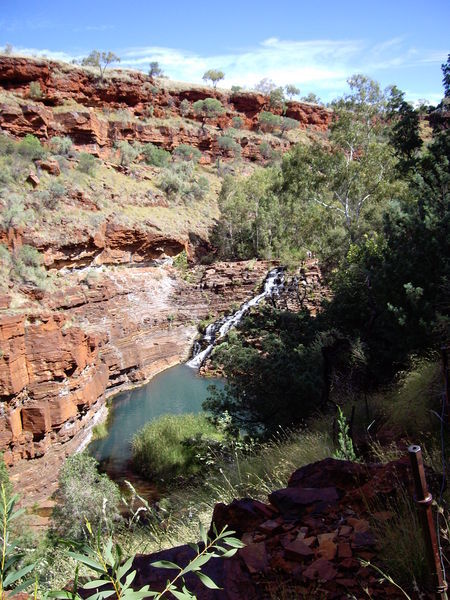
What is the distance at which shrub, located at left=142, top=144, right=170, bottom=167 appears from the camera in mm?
35844

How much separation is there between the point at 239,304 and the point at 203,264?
6.55 meters

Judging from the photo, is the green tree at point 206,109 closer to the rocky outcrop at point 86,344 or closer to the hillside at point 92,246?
the hillside at point 92,246

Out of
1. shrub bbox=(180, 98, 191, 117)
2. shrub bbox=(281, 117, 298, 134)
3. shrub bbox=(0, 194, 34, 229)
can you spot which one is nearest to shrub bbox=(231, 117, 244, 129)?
shrub bbox=(281, 117, 298, 134)

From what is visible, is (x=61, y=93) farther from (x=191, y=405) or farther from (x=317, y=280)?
(x=191, y=405)

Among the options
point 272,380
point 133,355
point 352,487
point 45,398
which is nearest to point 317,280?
point 133,355

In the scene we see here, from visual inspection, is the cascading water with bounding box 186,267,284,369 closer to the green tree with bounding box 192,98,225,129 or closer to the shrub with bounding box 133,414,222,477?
the shrub with bounding box 133,414,222,477

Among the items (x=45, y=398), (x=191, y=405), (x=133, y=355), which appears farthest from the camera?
(x=133, y=355)

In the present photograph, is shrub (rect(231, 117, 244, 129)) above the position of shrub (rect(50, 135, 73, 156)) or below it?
above

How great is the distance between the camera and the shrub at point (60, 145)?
29.8 meters

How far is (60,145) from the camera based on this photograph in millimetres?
29875

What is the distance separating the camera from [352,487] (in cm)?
293

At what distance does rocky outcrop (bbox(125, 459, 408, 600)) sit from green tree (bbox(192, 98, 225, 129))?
45466 millimetres

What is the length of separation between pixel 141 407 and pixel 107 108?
30996 mm

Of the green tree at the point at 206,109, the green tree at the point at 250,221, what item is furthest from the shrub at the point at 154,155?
the green tree at the point at 206,109
